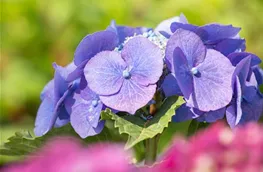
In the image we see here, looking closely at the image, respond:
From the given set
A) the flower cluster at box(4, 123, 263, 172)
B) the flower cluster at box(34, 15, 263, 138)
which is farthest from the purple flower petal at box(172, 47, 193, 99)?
the flower cluster at box(4, 123, 263, 172)

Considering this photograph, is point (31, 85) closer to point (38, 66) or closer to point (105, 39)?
point (38, 66)

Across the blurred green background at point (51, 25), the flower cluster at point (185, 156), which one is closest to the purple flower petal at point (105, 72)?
the flower cluster at point (185, 156)

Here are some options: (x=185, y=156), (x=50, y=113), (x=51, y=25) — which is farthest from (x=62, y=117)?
(x=51, y=25)

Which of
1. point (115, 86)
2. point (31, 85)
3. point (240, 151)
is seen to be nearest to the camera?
point (240, 151)

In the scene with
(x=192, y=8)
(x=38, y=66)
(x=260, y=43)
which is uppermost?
(x=38, y=66)

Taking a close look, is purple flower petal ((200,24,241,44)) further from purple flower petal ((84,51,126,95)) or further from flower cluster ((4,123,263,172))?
flower cluster ((4,123,263,172))

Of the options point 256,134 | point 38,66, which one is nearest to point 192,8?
point 38,66

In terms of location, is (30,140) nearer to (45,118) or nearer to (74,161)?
(45,118)
